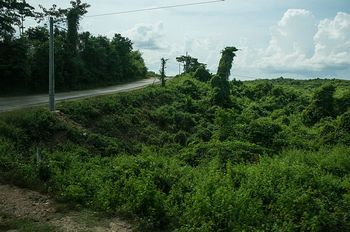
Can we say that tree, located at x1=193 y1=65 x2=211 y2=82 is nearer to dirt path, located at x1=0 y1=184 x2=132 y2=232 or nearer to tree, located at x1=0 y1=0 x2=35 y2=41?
tree, located at x1=0 y1=0 x2=35 y2=41

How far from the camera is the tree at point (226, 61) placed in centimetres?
4895

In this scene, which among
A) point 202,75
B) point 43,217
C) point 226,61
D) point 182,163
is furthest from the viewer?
point 202,75

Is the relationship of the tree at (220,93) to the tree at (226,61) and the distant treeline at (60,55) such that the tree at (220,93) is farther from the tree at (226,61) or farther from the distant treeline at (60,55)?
the distant treeline at (60,55)

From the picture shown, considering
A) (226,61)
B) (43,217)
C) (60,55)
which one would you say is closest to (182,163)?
(43,217)

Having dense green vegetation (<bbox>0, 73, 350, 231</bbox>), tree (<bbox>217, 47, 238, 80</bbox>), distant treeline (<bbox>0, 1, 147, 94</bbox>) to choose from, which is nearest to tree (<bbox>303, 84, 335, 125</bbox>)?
dense green vegetation (<bbox>0, 73, 350, 231</bbox>)

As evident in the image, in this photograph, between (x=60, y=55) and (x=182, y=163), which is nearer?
(x=182, y=163)

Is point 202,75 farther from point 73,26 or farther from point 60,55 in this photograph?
point 60,55

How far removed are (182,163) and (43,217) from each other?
10787mm

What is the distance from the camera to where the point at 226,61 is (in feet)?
163

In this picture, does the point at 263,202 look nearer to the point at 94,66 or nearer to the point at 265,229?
the point at 265,229

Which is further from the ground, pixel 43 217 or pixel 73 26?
pixel 73 26

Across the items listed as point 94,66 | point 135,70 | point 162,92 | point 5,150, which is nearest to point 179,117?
point 162,92

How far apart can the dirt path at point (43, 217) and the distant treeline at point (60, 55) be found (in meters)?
14.8

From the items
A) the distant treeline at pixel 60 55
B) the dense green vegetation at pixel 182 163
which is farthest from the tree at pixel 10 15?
the dense green vegetation at pixel 182 163
